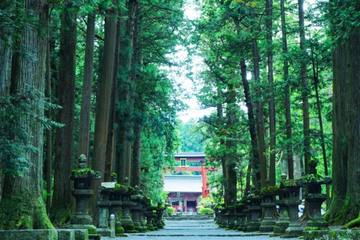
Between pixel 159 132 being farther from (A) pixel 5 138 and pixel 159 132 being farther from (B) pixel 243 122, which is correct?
(A) pixel 5 138

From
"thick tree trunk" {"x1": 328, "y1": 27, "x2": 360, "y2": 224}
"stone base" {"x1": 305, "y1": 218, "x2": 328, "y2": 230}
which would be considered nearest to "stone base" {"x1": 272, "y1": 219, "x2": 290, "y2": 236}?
"thick tree trunk" {"x1": 328, "y1": 27, "x2": 360, "y2": 224}

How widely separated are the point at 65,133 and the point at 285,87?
837cm

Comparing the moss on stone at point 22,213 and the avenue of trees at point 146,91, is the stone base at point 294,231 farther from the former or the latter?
the moss on stone at point 22,213

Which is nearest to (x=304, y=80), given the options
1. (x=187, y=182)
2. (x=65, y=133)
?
(x=65, y=133)

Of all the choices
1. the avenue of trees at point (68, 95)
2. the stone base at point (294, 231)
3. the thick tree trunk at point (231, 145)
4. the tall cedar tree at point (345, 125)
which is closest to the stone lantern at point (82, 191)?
the avenue of trees at point (68, 95)

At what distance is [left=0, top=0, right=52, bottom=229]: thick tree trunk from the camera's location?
929cm

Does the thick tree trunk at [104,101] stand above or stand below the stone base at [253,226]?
above

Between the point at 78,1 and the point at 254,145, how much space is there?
18254 millimetres

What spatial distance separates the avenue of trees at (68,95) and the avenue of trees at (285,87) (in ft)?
10.1

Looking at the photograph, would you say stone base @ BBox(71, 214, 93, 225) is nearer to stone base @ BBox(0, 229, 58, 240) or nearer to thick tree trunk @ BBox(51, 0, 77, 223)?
thick tree trunk @ BBox(51, 0, 77, 223)

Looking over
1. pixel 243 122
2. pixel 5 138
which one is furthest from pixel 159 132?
pixel 5 138

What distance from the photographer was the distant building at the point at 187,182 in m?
83.6

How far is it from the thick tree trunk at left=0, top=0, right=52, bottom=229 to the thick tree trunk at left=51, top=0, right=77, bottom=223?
5.38m

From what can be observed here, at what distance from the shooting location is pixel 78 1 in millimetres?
9453
